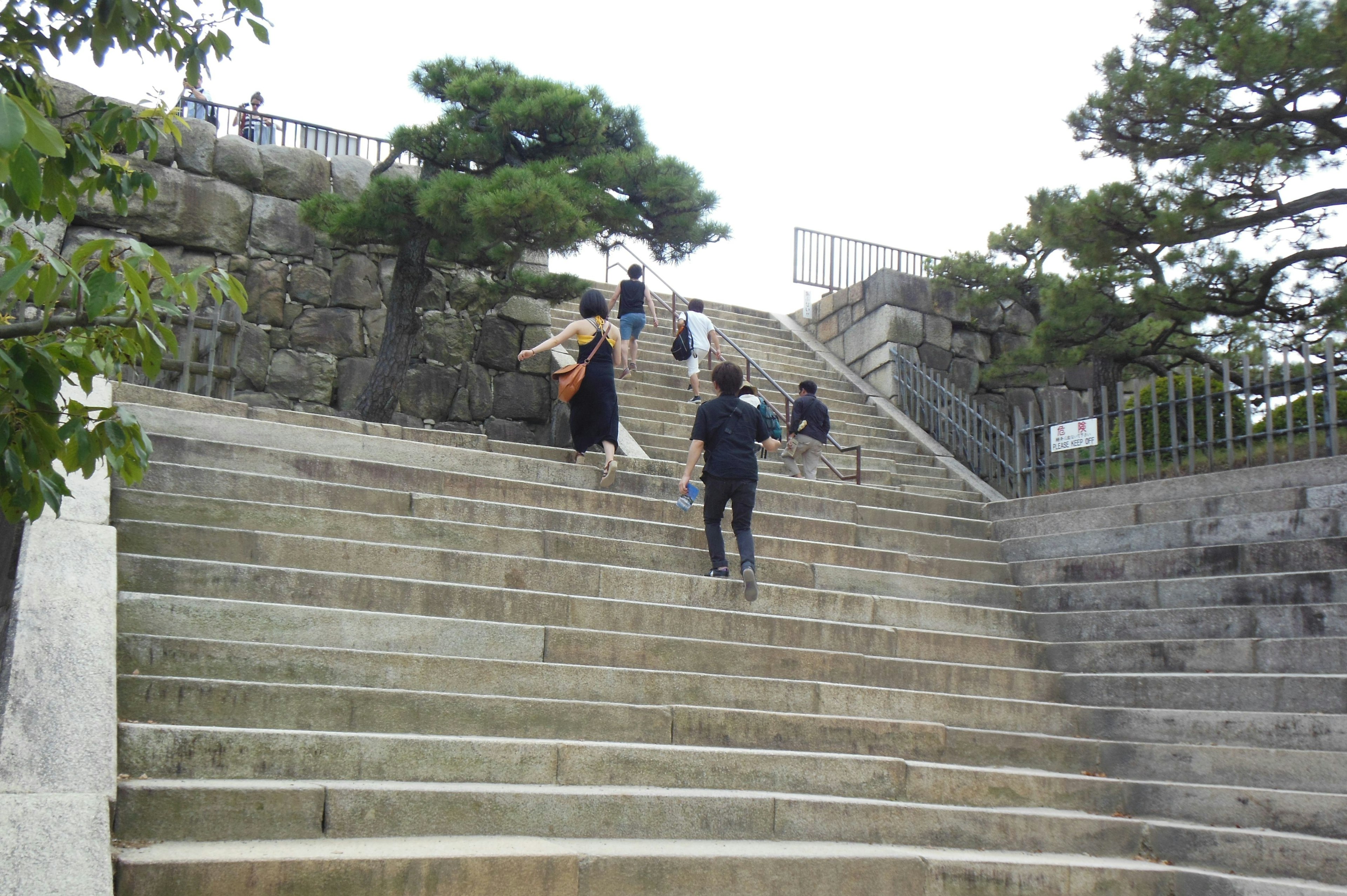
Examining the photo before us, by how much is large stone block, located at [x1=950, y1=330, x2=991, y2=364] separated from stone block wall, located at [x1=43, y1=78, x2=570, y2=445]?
5.77 metres

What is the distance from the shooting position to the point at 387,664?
4652 millimetres

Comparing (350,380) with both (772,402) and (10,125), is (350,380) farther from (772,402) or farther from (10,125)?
(10,125)

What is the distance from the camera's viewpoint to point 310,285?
12.9 m

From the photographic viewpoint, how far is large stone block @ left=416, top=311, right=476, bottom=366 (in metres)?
13.2

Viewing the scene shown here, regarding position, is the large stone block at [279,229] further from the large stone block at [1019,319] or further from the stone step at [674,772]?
the stone step at [674,772]

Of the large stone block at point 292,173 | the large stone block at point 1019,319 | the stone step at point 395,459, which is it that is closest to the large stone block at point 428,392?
the large stone block at point 292,173

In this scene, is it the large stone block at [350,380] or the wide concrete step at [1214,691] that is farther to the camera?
the large stone block at [350,380]

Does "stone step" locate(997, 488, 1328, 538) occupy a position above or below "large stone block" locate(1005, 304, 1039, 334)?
below

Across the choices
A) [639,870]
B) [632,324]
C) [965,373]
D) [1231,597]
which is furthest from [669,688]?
[965,373]

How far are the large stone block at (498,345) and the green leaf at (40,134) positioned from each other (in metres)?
11.5

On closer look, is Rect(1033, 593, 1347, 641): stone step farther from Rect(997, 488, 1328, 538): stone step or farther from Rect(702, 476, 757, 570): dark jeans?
Rect(702, 476, 757, 570): dark jeans

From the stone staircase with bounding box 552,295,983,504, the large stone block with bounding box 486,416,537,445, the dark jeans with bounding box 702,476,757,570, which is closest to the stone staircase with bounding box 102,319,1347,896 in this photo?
the dark jeans with bounding box 702,476,757,570

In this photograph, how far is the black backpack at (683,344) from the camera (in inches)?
441

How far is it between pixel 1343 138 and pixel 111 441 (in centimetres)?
1036
